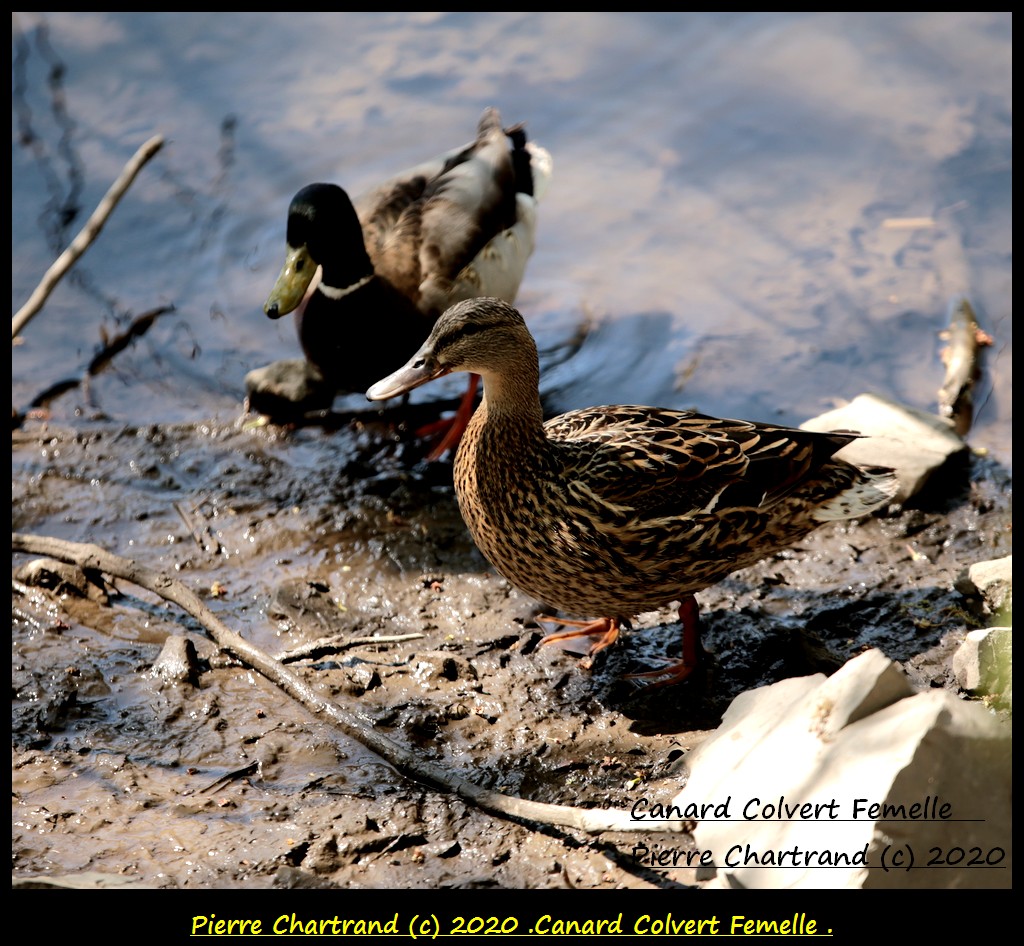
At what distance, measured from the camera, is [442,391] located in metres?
6.58

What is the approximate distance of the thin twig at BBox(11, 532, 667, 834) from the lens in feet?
10.8

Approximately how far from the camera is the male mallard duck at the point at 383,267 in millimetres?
5953

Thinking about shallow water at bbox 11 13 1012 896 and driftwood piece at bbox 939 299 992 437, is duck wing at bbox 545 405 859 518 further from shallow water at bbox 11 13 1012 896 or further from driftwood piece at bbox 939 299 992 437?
driftwood piece at bbox 939 299 992 437

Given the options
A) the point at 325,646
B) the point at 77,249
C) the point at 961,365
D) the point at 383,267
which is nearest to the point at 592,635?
the point at 325,646

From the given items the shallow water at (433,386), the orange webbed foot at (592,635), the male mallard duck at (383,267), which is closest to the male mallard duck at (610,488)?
the orange webbed foot at (592,635)

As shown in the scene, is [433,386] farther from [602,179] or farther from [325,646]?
[325,646]

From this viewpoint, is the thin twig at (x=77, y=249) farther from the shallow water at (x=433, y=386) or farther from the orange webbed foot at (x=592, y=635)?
the orange webbed foot at (x=592, y=635)

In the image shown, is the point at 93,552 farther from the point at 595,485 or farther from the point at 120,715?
the point at 595,485

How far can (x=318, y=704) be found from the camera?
3.94 metres

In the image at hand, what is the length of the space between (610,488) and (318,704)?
126 centimetres

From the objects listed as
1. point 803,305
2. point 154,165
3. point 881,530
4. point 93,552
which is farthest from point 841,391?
point 154,165

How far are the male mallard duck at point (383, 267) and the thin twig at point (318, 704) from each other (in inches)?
67.2

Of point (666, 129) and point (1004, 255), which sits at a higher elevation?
A: point (666, 129)
